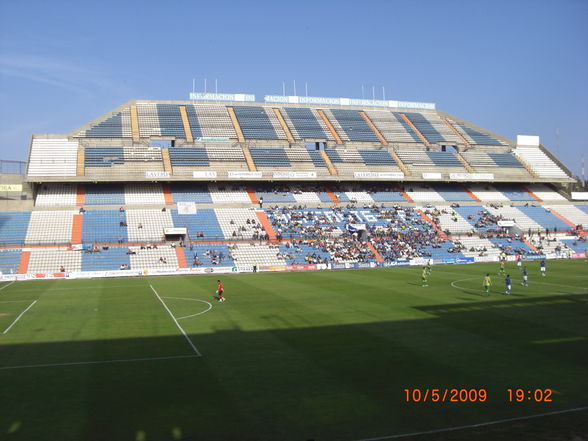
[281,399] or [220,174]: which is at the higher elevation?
[220,174]

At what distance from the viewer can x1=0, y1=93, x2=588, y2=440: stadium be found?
1505 centimetres

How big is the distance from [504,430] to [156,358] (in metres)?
12.7

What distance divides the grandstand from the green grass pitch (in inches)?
966

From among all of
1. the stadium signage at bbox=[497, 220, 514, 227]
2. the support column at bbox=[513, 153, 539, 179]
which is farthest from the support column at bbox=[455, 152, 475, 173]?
the stadium signage at bbox=[497, 220, 514, 227]

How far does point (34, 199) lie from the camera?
6725 centimetres

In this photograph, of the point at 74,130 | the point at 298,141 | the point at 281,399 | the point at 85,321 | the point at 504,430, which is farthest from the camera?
the point at 298,141

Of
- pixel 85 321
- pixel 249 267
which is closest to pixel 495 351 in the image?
pixel 85 321

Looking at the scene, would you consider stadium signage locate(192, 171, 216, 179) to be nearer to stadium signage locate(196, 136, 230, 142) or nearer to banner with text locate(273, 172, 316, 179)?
banner with text locate(273, 172, 316, 179)

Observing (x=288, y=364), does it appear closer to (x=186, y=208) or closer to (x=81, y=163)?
(x=186, y=208)

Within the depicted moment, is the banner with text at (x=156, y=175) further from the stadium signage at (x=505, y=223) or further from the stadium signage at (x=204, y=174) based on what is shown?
the stadium signage at (x=505, y=223)

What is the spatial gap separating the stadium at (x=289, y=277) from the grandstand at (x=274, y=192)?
1.13ft

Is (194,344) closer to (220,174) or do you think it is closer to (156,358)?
(156,358)

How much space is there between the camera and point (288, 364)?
19.3 metres

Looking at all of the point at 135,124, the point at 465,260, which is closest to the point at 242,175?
the point at 135,124
